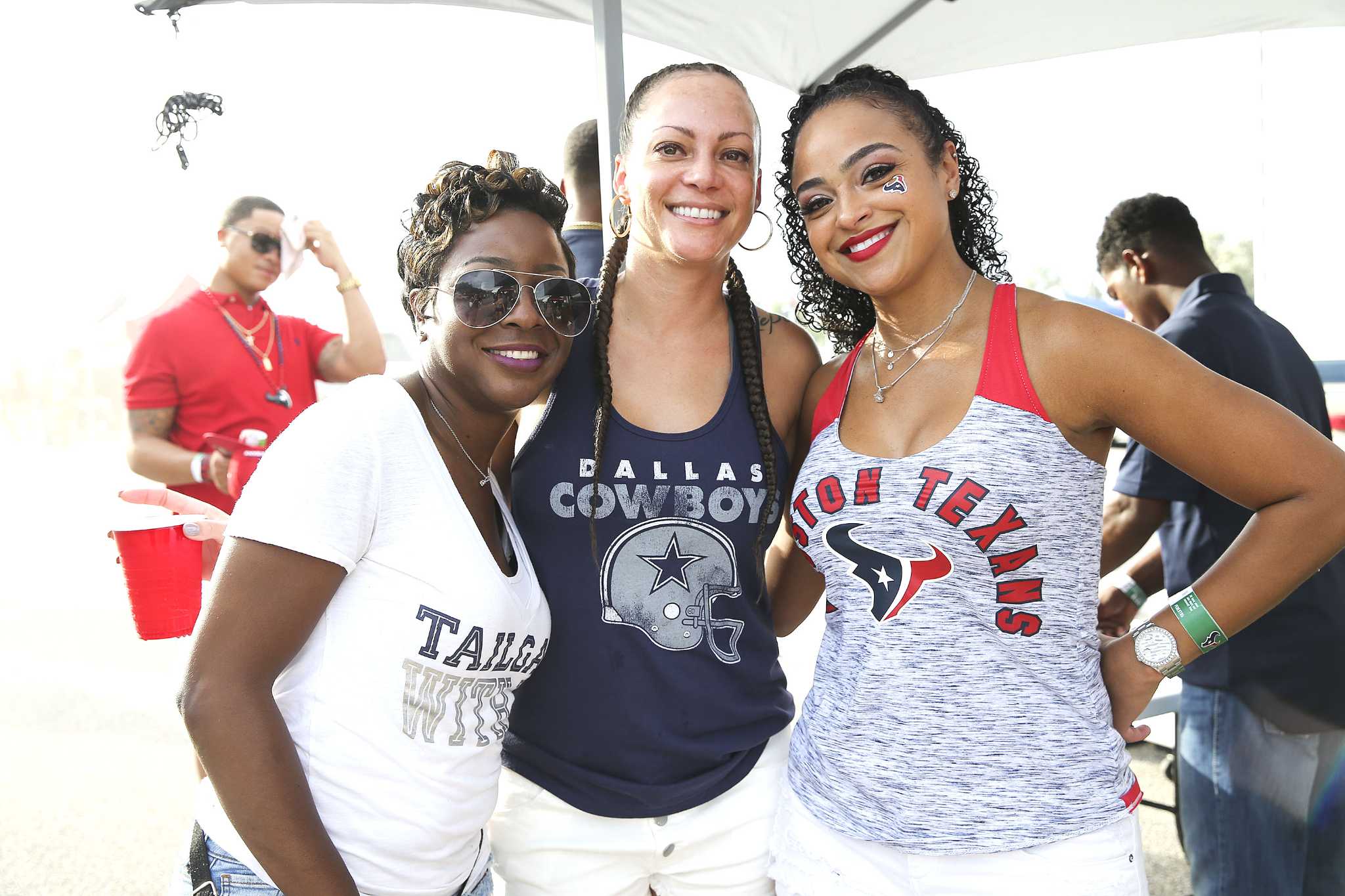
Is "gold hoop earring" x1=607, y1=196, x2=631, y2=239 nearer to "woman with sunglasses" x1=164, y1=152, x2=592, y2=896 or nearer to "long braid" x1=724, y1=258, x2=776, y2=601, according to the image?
"long braid" x1=724, y1=258, x2=776, y2=601

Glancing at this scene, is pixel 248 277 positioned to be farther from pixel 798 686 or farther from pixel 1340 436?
pixel 1340 436

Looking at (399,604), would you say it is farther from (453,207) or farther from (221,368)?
(221,368)

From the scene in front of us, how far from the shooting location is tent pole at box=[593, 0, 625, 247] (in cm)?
280

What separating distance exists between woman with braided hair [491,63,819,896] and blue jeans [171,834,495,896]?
57 centimetres

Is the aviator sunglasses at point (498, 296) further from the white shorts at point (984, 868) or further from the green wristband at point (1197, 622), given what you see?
the green wristband at point (1197, 622)

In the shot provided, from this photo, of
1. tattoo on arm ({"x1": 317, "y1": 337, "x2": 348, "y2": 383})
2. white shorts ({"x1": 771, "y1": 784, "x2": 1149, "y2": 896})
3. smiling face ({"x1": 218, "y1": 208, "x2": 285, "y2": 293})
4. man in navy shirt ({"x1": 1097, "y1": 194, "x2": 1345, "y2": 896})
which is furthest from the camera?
tattoo on arm ({"x1": 317, "y1": 337, "x2": 348, "y2": 383})

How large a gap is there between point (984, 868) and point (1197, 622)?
58 centimetres

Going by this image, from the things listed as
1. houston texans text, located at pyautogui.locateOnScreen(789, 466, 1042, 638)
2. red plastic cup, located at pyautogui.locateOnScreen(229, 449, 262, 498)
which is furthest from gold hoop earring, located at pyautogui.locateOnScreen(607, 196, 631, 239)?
red plastic cup, located at pyautogui.locateOnScreen(229, 449, 262, 498)

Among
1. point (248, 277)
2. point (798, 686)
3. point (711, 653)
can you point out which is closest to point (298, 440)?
point (711, 653)

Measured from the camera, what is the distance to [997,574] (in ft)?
5.27

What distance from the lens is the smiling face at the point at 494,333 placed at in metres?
1.68

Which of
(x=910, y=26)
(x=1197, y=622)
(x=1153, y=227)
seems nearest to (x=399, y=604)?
(x=1197, y=622)

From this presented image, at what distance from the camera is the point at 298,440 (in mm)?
1436

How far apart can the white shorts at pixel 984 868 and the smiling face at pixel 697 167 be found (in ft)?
3.84
